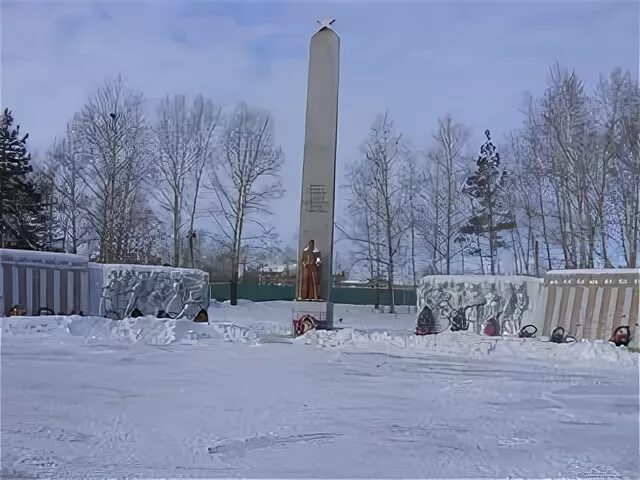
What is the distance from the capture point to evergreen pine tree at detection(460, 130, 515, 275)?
30.6 metres

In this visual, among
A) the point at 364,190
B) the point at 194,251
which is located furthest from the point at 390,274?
the point at 194,251

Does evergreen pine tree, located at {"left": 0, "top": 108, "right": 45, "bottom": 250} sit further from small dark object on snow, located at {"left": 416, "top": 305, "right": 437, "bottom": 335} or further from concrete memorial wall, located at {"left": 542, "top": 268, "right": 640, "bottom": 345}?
concrete memorial wall, located at {"left": 542, "top": 268, "right": 640, "bottom": 345}

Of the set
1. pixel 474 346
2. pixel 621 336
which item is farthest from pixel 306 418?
pixel 621 336

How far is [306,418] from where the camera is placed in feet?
19.1

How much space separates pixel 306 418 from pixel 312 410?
343 mm

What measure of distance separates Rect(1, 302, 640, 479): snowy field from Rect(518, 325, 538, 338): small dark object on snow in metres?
3.34

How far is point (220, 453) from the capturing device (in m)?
4.65

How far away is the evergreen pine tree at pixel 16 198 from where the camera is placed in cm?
3011

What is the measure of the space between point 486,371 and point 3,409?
18.8ft

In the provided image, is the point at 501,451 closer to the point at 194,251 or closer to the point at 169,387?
the point at 169,387

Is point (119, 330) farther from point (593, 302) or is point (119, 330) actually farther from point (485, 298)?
point (485, 298)

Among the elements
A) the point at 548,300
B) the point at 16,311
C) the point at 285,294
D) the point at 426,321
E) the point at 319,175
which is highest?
the point at 319,175

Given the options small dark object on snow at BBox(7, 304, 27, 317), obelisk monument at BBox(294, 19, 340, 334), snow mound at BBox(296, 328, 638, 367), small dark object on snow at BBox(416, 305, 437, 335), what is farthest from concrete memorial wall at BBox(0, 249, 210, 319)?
small dark object on snow at BBox(416, 305, 437, 335)

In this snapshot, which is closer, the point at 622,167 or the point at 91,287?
the point at 91,287
